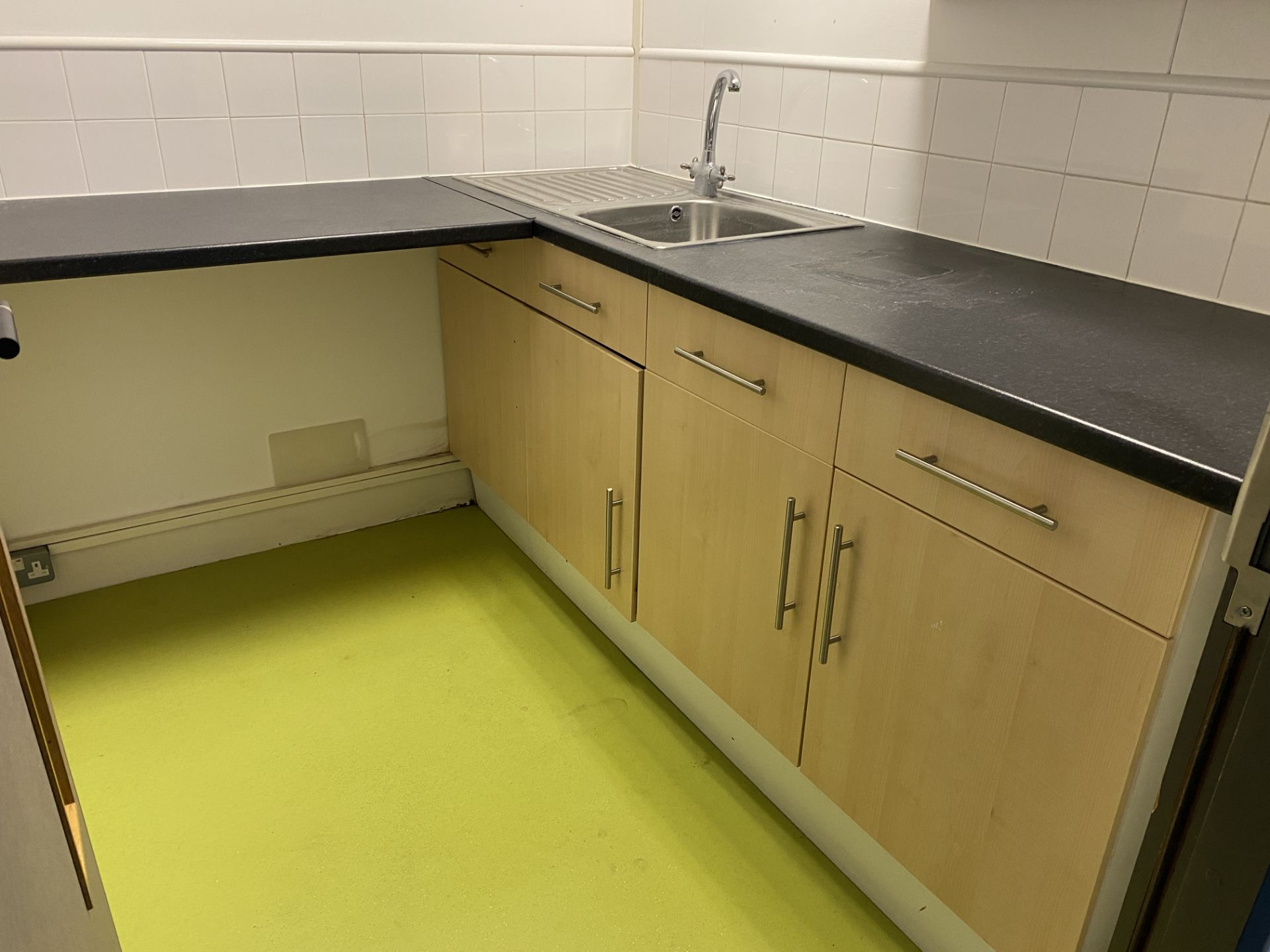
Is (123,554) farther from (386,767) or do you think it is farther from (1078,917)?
(1078,917)

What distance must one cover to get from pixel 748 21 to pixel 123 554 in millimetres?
1925

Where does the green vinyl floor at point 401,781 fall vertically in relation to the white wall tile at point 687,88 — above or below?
below

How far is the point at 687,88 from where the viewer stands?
230 cm

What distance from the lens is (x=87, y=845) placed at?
1.13m

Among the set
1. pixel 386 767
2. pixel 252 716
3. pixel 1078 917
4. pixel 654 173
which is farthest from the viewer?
pixel 654 173

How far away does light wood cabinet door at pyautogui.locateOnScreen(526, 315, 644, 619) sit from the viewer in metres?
1.75

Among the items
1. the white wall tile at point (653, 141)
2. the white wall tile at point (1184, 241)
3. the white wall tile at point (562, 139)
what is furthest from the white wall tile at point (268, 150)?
the white wall tile at point (1184, 241)

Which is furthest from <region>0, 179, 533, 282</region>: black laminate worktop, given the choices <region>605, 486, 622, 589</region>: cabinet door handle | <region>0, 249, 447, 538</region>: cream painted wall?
<region>605, 486, 622, 589</region>: cabinet door handle

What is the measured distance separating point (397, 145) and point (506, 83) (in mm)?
322

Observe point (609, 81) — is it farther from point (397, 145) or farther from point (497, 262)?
point (497, 262)

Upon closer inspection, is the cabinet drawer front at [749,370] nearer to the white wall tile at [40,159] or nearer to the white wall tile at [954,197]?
the white wall tile at [954,197]

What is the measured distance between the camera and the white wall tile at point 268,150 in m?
2.07

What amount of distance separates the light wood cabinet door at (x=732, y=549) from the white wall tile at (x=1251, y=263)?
668mm

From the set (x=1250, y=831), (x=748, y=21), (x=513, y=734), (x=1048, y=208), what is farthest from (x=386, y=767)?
(x=748, y=21)
